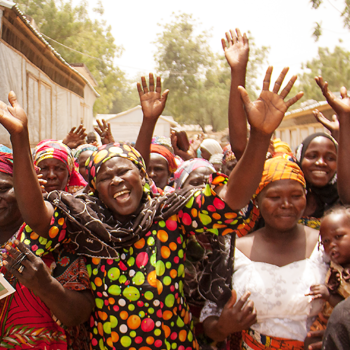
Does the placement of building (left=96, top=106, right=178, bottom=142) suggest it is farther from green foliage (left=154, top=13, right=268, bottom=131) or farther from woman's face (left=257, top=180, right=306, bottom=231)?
woman's face (left=257, top=180, right=306, bottom=231)

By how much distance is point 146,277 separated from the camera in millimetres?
1863

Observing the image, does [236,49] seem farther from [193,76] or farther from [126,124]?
[193,76]

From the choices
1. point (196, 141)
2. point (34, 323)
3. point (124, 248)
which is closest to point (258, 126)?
point (124, 248)

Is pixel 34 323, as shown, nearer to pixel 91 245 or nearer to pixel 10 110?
pixel 91 245

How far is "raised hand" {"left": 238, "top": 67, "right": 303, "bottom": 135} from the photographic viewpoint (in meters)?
1.61

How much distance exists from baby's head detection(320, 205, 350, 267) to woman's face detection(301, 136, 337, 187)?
48cm

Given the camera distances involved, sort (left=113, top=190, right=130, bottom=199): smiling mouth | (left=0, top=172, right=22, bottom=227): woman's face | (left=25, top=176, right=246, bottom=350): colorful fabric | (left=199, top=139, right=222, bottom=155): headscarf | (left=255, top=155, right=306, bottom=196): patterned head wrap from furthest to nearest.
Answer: (left=199, top=139, right=222, bottom=155): headscarf
(left=255, top=155, right=306, bottom=196): patterned head wrap
(left=0, top=172, right=22, bottom=227): woman's face
(left=113, top=190, right=130, bottom=199): smiling mouth
(left=25, top=176, right=246, bottom=350): colorful fabric

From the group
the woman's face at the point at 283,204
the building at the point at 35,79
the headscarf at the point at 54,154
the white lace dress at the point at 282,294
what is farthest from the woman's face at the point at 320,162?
the building at the point at 35,79

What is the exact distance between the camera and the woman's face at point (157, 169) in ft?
11.8

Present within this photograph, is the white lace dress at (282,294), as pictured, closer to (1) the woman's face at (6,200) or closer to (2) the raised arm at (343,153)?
(2) the raised arm at (343,153)

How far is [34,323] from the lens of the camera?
1.97 meters

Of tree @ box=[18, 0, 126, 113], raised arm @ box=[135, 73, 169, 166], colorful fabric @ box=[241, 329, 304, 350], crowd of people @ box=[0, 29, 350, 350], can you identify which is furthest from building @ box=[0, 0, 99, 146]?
tree @ box=[18, 0, 126, 113]

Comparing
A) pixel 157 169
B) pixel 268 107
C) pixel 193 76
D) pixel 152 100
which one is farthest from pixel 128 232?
pixel 193 76

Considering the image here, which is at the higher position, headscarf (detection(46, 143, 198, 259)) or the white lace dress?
headscarf (detection(46, 143, 198, 259))
